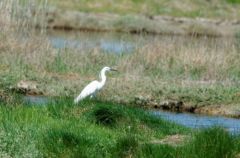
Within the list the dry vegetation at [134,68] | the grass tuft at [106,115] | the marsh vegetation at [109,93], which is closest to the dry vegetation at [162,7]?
the marsh vegetation at [109,93]

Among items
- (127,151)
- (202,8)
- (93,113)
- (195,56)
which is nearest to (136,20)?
(202,8)

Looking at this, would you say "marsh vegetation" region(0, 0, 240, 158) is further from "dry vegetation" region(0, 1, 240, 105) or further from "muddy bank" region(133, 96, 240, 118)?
"muddy bank" region(133, 96, 240, 118)

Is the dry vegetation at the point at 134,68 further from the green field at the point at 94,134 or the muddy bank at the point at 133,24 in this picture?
the muddy bank at the point at 133,24

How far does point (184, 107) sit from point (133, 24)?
2565 cm

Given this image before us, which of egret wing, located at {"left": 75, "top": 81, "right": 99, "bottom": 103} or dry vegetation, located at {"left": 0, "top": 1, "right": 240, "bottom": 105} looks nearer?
egret wing, located at {"left": 75, "top": 81, "right": 99, "bottom": 103}

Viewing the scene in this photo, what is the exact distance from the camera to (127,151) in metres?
12.0

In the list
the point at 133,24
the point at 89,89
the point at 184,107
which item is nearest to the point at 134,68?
the point at 184,107

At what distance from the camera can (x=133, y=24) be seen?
46.6 metres

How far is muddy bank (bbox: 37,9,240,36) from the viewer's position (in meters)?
46.0

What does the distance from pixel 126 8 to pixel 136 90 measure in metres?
29.3

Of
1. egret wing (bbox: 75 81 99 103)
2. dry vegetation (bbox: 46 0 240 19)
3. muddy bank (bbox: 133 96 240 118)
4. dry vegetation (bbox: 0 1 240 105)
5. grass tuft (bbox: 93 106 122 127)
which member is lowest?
dry vegetation (bbox: 46 0 240 19)

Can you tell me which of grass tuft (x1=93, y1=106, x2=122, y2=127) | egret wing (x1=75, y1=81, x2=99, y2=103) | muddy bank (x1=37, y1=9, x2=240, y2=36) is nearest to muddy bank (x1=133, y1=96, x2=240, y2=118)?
egret wing (x1=75, y1=81, x2=99, y2=103)

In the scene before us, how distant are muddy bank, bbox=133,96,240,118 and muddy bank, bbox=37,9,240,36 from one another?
75.7 ft

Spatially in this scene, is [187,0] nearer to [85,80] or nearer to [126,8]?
[126,8]
